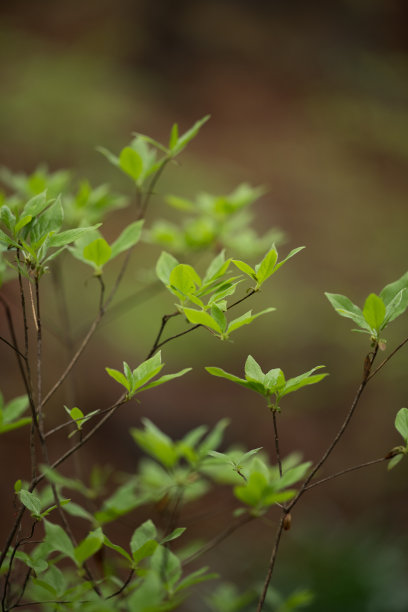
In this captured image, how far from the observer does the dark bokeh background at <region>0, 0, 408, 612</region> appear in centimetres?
188

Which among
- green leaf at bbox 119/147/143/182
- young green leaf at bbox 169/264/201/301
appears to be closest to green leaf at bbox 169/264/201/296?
young green leaf at bbox 169/264/201/301

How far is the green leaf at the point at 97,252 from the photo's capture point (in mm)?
502

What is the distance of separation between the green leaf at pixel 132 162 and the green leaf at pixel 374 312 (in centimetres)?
33

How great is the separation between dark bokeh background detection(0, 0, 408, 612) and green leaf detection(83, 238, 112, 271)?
0.52m

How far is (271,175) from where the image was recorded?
13.2ft

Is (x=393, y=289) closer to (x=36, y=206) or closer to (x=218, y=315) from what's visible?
(x=218, y=315)

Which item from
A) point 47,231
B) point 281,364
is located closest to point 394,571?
point 281,364

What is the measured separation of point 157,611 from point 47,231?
0.31 m

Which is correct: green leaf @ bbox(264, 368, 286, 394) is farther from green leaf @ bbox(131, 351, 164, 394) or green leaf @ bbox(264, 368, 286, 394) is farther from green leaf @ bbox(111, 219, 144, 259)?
green leaf @ bbox(111, 219, 144, 259)

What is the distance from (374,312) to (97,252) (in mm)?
271

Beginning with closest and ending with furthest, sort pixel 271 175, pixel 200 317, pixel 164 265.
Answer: pixel 200 317
pixel 164 265
pixel 271 175

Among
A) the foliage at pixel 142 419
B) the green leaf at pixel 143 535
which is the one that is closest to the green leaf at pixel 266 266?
the foliage at pixel 142 419

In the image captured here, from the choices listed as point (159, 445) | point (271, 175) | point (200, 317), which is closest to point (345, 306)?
point (200, 317)

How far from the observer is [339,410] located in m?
2.33
